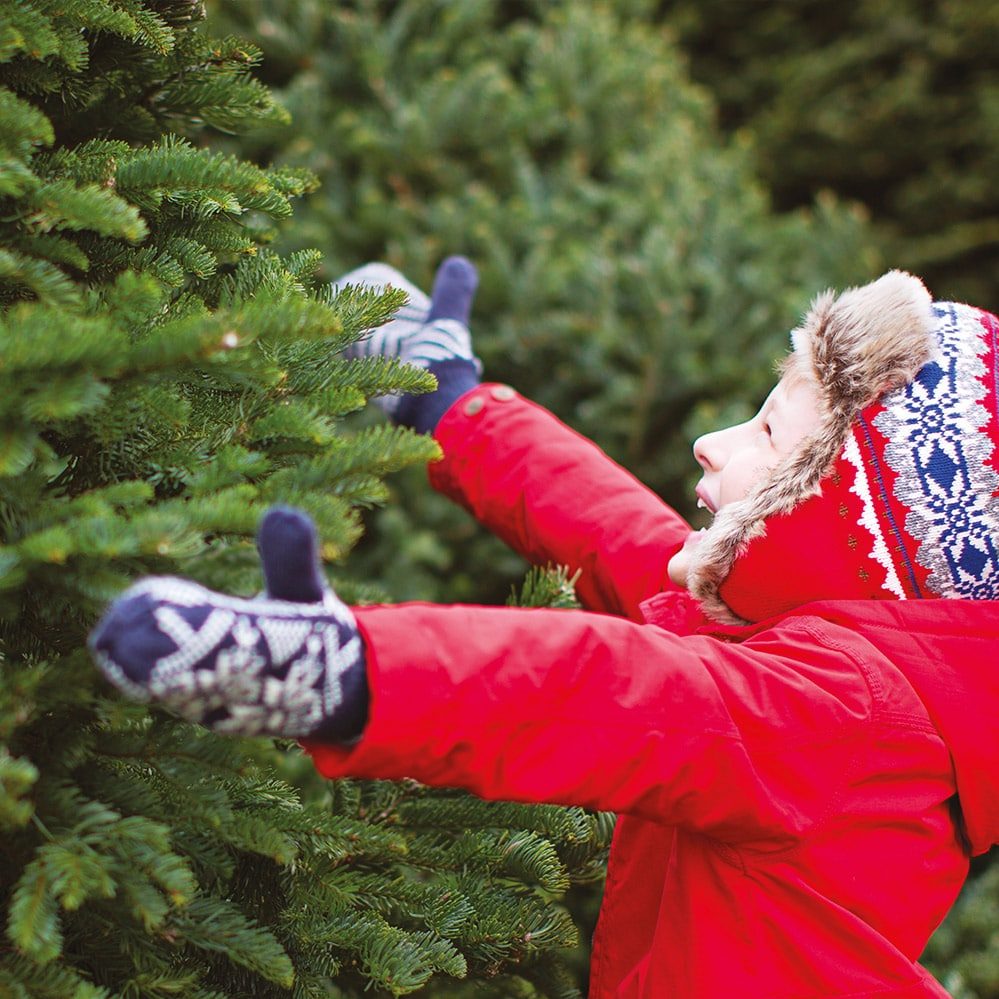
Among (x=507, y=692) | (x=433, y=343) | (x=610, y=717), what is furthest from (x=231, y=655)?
(x=433, y=343)

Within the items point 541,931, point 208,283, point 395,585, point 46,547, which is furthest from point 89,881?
point 395,585

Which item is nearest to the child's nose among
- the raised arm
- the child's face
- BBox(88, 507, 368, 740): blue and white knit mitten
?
the child's face

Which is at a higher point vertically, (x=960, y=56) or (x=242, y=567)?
(x=960, y=56)

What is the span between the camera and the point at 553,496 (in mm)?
1848

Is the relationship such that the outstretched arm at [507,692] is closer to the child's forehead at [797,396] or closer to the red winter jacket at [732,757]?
the red winter jacket at [732,757]

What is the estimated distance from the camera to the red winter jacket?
41.1 inches

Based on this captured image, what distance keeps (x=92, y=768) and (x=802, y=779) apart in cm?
78

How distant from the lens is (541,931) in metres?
1.29

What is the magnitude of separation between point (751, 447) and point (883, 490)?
0.68ft

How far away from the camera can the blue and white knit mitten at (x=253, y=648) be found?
87 cm

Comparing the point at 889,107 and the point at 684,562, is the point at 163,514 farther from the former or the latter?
the point at 889,107

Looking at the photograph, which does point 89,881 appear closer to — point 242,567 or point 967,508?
point 242,567

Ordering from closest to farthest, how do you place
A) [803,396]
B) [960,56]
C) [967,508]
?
[967,508], [803,396], [960,56]

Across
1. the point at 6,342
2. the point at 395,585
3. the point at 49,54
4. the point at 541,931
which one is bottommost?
the point at 395,585
